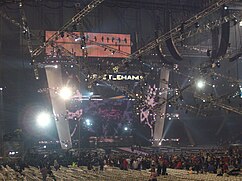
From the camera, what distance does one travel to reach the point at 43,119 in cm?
2481

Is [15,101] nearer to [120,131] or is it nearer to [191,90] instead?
[120,131]

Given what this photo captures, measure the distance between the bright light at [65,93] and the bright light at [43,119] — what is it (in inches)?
62.4

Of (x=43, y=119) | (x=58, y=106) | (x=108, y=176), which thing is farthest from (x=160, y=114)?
(x=108, y=176)

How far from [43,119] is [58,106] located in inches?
47.4

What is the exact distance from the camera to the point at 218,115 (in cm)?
2825

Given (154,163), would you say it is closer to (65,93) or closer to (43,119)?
(65,93)

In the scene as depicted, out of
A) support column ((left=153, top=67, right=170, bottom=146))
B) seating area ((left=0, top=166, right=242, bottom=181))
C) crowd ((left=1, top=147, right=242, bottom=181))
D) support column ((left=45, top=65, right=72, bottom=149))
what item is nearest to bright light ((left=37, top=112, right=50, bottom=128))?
support column ((left=45, top=65, right=72, bottom=149))

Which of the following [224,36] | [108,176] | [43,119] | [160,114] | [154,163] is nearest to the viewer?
[108,176]

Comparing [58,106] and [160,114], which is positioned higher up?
[58,106]

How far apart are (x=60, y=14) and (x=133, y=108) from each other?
7.59 metres

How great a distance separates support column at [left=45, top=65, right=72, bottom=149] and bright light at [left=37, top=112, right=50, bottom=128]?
53 cm

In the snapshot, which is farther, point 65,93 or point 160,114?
point 160,114

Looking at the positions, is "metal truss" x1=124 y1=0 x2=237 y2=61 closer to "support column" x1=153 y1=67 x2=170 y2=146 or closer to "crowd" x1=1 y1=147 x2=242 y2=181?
"crowd" x1=1 y1=147 x2=242 y2=181

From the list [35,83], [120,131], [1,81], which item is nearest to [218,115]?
[120,131]
